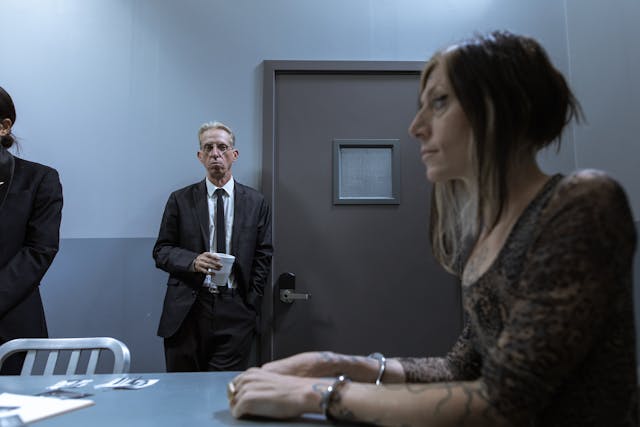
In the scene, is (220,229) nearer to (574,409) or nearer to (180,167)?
(180,167)

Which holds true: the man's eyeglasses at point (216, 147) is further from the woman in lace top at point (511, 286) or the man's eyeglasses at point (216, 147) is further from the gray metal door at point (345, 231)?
the woman in lace top at point (511, 286)

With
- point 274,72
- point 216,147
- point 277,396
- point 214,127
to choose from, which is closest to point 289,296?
point 216,147

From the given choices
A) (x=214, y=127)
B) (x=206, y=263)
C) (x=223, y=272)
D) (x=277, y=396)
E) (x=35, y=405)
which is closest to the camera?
(x=277, y=396)

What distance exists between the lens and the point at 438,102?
3.12 ft

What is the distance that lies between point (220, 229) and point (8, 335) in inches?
43.7

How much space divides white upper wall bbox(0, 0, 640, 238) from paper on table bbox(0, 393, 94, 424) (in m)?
1.98

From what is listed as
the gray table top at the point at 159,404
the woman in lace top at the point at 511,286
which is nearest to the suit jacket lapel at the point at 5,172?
the gray table top at the point at 159,404

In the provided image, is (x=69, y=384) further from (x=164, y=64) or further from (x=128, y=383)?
(x=164, y=64)

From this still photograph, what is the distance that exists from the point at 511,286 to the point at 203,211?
2.27 m

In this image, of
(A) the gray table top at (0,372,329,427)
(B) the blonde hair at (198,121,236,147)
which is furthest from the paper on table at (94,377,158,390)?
(B) the blonde hair at (198,121,236,147)

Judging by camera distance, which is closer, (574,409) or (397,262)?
(574,409)

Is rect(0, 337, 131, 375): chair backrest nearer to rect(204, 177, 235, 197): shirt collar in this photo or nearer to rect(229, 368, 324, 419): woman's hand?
rect(229, 368, 324, 419): woman's hand

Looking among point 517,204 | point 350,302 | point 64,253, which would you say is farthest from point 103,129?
point 517,204

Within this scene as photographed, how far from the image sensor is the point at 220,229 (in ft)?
9.29
